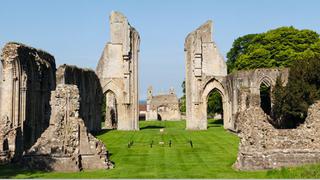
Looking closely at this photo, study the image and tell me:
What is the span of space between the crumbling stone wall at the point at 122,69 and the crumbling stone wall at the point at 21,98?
56.5 feet

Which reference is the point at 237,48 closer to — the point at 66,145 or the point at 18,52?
the point at 18,52

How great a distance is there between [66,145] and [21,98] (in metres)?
8.81

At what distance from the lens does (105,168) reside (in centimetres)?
1992

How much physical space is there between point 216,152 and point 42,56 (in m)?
12.9

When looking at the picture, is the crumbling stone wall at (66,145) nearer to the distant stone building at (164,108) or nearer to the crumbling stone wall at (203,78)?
the crumbling stone wall at (203,78)

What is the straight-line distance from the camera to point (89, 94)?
1836 inches

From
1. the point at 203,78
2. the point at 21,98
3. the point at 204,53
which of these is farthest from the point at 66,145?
the point at 204,53

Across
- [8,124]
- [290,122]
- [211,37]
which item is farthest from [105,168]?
[211,37]

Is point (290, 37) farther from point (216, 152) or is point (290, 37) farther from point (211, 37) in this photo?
point (216, 152)

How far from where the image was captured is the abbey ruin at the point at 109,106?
765 inches

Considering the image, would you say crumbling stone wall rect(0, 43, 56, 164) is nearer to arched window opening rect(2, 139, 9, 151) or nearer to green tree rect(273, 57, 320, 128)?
arched window opening rect(2, 139, 9, 151)

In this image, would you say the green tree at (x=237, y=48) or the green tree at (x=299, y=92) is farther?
the green tree at (x=237, y=48)

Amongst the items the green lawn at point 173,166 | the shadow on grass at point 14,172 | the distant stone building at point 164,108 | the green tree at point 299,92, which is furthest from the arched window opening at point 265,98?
the distant stone building at point 164,108

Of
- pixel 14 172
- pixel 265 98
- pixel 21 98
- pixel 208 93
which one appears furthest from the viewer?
pixel 265 98
